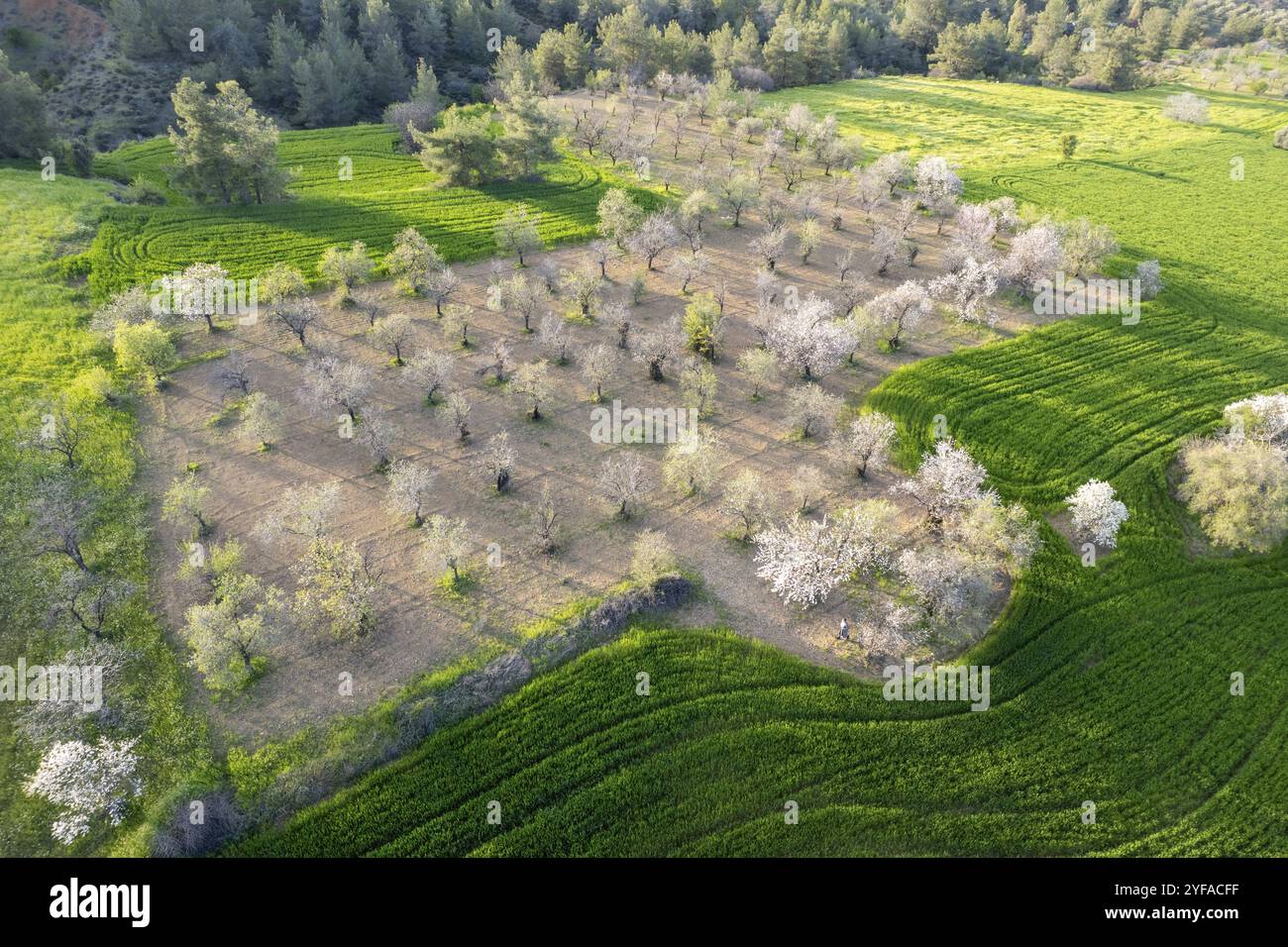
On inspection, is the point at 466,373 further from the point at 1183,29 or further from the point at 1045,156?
the point at 1183,29

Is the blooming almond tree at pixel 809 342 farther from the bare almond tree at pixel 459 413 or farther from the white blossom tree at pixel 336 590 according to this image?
the white blossom tree at pixel 336 590

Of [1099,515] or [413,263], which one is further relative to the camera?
[413,263]

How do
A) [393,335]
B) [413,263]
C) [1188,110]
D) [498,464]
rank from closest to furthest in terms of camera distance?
1. [498,464]
2. [393,335]
3. [413,263]
4. [1188,110]

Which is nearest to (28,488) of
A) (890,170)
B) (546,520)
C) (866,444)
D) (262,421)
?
(262,421)

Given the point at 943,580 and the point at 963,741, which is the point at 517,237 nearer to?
the point at 943,580

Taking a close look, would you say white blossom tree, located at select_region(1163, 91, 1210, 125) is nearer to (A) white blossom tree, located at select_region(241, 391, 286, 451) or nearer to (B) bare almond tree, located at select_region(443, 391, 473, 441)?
(B) bare almond tree, located at select_region(443, 391, 473, 441)

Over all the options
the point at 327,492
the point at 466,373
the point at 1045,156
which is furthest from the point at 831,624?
the point at 1045,156

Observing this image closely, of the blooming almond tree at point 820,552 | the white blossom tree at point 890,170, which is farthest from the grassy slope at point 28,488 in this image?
the white blossom tree at point 890,170
